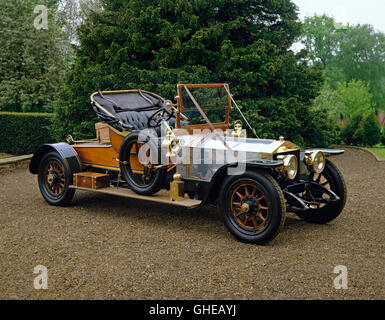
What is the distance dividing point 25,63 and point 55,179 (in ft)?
38.7

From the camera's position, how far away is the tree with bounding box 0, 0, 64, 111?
16.9m

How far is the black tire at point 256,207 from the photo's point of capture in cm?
477

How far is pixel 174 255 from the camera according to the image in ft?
15.7

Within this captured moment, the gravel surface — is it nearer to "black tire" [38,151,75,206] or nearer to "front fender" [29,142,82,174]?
"black tire" [38,151,75,206]

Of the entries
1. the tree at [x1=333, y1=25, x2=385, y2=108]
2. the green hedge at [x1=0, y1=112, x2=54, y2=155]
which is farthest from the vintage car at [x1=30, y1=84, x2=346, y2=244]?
the tree at [x1=333, y1=25, x2=385, y2=108]

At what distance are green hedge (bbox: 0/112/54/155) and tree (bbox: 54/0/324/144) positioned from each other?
0.89 metres

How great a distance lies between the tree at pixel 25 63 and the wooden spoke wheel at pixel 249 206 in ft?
44.2

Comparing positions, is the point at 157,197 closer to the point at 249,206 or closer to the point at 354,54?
the point at 249,206

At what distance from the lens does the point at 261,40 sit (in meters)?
11.7

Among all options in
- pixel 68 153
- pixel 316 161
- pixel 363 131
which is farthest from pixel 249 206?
pixel 363 131

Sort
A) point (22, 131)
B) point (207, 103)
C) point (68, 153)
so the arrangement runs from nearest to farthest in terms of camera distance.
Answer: point (207, 103)
point (68, 153)
point (22, 131)

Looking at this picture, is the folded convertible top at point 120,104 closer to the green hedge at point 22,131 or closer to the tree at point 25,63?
the green hedge at point 22,131
